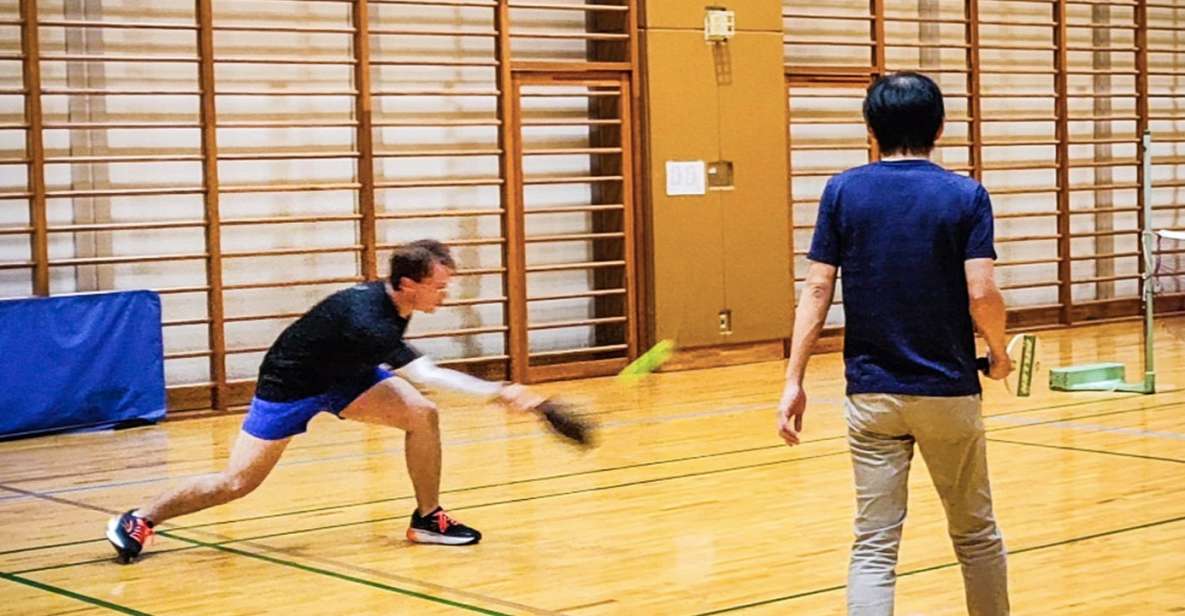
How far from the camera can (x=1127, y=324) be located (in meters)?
15.7

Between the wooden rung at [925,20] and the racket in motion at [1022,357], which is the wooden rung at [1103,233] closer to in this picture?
the wooden rung at [925,20]

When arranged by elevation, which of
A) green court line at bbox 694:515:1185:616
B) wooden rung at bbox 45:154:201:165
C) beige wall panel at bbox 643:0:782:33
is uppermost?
beige wall panel at bbox 643:0:782:33

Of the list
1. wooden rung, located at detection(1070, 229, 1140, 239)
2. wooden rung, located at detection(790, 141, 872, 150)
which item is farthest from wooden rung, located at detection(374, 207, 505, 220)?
wooden rung, located at detection(1070, 229, 1140, 239)

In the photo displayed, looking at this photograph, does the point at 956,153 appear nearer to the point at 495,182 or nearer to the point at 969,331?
the point at 495,182

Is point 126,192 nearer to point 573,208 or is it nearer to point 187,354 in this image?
point 187,354

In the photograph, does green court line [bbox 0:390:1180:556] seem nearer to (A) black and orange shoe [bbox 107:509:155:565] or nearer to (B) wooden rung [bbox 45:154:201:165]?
(A) black and orange shoe [bbox 107:509:155:565]

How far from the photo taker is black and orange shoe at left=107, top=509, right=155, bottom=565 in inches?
241

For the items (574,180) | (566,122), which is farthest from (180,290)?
(566,122)

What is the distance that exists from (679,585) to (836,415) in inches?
182

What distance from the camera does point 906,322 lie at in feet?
12.5

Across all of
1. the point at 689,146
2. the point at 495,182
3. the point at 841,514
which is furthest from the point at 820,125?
the point at 841,514

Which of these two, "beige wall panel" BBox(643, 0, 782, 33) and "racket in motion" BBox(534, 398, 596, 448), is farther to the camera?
"beige wall panel" BBox(643, 0, 782, 33)

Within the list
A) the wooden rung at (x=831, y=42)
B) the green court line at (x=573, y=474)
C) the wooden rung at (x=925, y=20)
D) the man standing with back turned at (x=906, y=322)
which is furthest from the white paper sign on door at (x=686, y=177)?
the man standing with back turned at (x=906, y=322)

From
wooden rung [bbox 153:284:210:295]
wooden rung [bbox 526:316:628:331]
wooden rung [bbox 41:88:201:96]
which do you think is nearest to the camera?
wooden rung [bbox 41:88:201:96]
